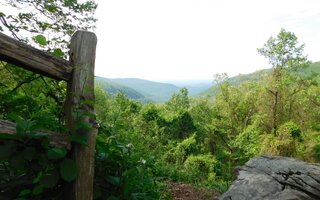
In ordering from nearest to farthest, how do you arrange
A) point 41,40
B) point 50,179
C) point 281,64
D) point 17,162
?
point 17,162
point 50,179
point 41,40
point 281,64

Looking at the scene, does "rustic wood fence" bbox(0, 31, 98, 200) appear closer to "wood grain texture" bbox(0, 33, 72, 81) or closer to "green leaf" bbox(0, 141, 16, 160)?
"wood grain texture" bbox(0, 33, 72, 81)

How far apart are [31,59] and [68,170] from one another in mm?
611

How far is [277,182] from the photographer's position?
224 inches

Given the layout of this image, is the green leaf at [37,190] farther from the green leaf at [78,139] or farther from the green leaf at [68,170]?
the green leaf at [78,139]

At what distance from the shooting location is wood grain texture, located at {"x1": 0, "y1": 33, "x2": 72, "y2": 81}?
1506 millimetres

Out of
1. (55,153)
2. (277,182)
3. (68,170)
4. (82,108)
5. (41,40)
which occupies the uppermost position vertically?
(41,40)

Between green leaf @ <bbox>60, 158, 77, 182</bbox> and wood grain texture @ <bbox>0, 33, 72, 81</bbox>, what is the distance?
18.5 inches

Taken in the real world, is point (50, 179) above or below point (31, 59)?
below

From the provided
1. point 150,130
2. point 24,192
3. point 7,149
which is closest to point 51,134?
point 7,149

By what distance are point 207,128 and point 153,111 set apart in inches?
257

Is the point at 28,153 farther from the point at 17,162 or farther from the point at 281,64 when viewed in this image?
the point at 281,64

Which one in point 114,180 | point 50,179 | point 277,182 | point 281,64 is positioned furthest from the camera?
point 281,64

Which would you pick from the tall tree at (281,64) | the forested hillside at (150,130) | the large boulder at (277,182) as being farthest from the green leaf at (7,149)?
the tall tree at (281,64)

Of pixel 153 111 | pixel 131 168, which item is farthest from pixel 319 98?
pixel 131 168
